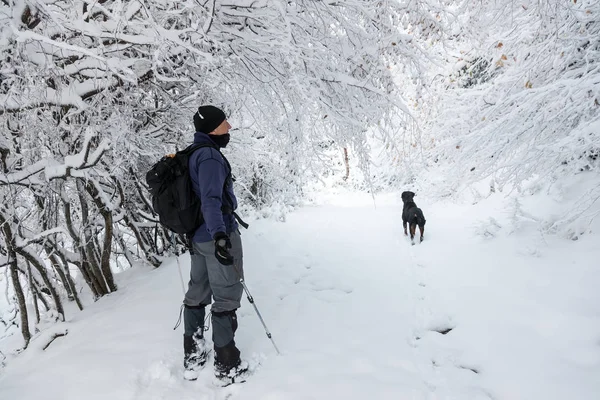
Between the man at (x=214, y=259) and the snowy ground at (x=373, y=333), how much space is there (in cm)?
21

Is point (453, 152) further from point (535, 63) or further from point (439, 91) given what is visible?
point (535, 63)

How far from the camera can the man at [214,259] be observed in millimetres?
2270

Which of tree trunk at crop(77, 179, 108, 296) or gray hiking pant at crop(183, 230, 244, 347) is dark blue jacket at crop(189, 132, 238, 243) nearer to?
gray hiking pant at crop(183, 230, 244, 347)

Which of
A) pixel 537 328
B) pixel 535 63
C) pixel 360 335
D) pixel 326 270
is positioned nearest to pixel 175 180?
pixel 360 335

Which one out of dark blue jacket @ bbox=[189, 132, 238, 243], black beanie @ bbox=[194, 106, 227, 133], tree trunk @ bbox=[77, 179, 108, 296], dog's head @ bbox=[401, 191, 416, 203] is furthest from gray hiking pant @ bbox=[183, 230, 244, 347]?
dog's head @ bbox=[401, 191, 416, 203]

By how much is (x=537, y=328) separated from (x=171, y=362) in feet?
11.2

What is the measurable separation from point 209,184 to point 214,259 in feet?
1.94

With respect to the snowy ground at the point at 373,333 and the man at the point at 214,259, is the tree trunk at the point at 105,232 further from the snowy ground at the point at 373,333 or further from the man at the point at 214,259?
the man at the point at 214,259

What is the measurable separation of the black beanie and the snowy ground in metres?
1.91

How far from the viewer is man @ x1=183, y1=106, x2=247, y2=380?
2.27m

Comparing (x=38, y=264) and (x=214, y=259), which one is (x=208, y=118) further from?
(x=38, y=264)

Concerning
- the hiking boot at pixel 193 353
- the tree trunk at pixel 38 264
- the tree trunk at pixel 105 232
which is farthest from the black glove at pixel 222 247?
the tree trunk at pixel 38 264

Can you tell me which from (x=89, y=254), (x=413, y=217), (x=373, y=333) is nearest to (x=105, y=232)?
(x=89, y=254)

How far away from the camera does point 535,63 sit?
3.93m
